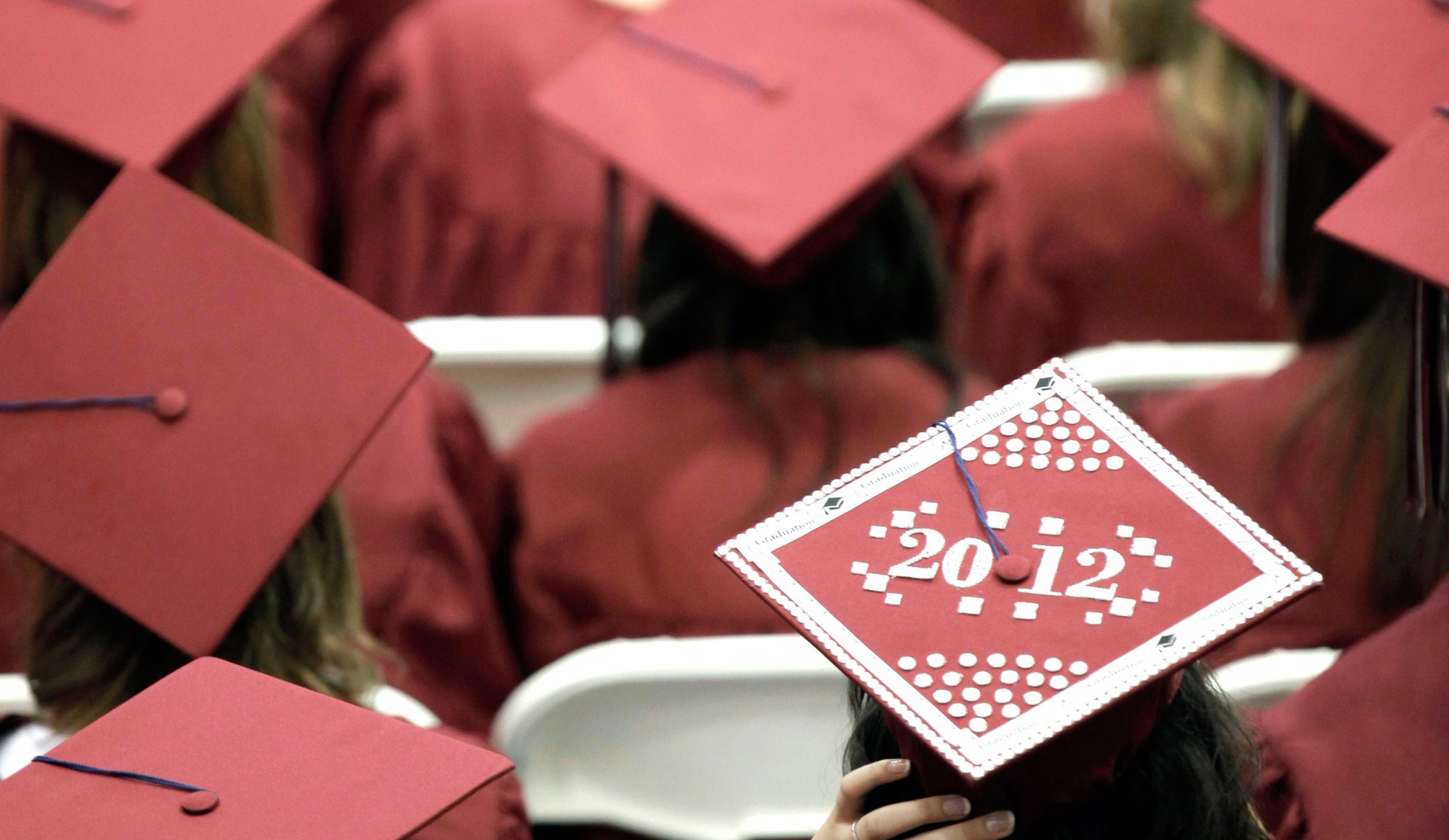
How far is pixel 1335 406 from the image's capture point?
6.35 feet

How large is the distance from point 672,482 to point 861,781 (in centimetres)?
90

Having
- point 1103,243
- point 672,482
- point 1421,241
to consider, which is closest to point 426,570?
point 672,482

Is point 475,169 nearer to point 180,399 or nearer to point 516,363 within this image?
point 516,363

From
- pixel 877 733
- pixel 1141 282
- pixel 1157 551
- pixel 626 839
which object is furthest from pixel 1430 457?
pixel 1141 282

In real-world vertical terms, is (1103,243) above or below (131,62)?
below

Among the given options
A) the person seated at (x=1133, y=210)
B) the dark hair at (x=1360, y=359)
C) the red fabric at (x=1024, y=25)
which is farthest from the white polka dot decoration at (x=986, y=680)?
the red fabric at (x=1024, y=25)

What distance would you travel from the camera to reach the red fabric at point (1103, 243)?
2.75 m

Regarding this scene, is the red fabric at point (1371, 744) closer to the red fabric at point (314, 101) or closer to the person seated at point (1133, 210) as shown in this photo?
the person seated at point (1133, 210)

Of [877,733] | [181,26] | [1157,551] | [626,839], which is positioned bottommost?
[626,839]

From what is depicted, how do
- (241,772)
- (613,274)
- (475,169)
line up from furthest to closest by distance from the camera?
(475,169) < (613,274) < (241,772)

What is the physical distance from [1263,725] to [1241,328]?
1450mm

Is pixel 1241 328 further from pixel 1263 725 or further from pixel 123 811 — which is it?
pixel 123 811

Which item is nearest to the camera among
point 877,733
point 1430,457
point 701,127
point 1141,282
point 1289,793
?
point 877,733

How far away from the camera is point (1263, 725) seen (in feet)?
4.98
